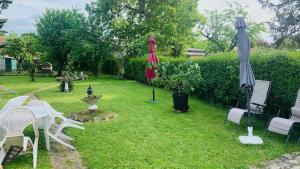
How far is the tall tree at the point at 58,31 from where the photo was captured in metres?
29.5

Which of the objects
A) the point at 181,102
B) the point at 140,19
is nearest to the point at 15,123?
the point at 181,102

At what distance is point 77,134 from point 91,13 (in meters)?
23.1

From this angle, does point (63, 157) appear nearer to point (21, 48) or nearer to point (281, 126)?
point (281, 126)

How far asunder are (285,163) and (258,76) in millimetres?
4095

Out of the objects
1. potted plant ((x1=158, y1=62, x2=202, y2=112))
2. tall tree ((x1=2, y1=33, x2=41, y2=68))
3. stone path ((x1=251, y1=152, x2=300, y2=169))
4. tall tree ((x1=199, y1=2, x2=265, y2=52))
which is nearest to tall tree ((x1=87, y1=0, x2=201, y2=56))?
tall tree ((x1=199, y1=2, x2=265, y2=52))

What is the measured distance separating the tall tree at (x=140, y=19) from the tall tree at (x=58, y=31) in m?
2.22

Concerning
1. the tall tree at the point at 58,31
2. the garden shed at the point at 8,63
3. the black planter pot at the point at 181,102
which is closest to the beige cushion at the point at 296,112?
the black planter pot at the point at 181,102

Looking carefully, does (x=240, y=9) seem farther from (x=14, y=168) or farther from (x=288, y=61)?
(x=14, y=168)

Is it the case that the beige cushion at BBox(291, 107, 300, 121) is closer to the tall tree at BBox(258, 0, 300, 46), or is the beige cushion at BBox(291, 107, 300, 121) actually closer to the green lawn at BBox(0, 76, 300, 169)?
the green lawn at BBox(0, 76, 300, 169)

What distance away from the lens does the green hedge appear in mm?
7809

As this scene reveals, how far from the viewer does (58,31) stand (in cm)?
2994

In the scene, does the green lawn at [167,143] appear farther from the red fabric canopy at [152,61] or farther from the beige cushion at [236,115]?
the red fabric canopy at [152,61]

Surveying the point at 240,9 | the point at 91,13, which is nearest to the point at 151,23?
the point at 91,13

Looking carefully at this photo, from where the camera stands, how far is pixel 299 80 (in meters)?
7.48
